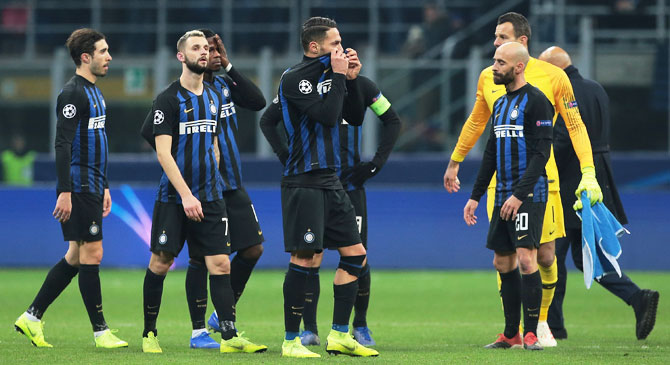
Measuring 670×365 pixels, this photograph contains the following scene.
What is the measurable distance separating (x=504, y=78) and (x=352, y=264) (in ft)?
5.44

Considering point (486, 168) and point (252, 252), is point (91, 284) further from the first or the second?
point (486, 168)

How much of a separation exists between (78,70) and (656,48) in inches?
495

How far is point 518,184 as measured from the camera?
718 centimetres

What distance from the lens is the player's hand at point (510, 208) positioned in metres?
7.14

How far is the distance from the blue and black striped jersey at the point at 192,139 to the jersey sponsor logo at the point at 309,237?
30.0 inches

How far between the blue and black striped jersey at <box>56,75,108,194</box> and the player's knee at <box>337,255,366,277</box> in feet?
6.18

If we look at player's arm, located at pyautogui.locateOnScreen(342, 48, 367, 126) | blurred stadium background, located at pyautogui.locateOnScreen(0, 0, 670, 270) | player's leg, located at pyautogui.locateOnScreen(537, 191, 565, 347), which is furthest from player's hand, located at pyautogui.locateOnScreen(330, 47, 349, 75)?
blurred stadium background, located at pyautogui.locateOnScreen(0, 0, 670, 270)

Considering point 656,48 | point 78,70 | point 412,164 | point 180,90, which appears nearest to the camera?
point 180,90

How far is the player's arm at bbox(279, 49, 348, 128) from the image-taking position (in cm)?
655

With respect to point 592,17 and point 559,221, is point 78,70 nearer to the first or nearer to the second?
point 559,221

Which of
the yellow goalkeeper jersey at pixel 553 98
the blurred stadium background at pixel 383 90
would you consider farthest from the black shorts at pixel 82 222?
the blurred stadium background at pixel 383 90

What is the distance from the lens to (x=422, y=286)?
12.9 m

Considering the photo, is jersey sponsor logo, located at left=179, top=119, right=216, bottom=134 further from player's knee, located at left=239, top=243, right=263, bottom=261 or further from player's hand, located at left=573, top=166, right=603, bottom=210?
player's hand, located at left=573, top=166, right=603, bottom=210

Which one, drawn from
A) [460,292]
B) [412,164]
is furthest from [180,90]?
[412,164]
